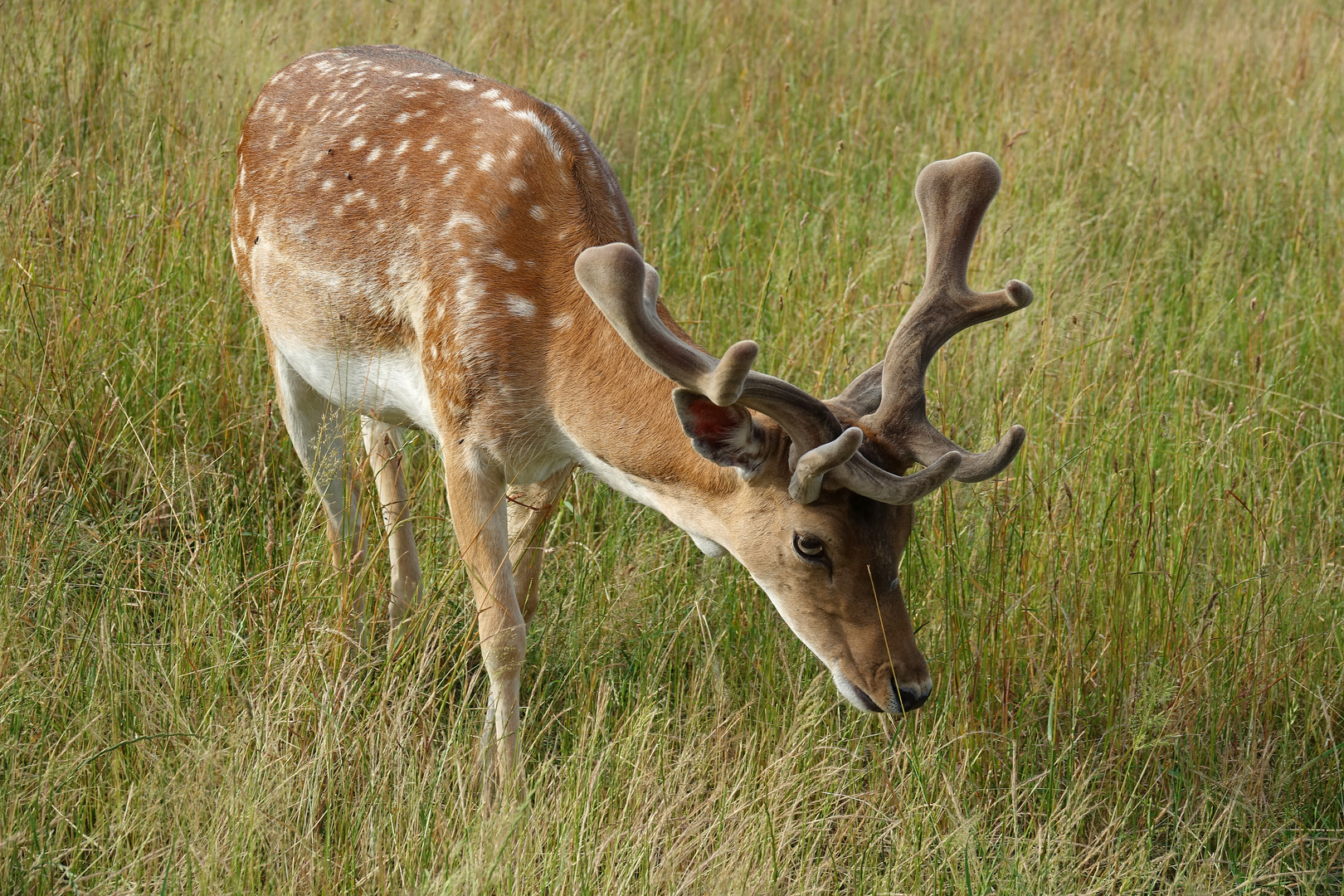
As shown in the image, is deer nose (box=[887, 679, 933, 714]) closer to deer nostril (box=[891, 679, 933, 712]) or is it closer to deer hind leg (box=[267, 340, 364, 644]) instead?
deer nostril (box=[891, 679, 933, 712])

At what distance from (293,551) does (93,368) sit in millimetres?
1238

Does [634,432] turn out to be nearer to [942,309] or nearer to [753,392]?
[753,392]

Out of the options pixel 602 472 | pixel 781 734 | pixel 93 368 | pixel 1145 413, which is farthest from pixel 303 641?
pixel 1145 413

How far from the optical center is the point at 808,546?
2.85m

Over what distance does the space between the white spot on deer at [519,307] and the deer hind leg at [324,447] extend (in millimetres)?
656

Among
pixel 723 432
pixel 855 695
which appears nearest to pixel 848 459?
pixel 723 432

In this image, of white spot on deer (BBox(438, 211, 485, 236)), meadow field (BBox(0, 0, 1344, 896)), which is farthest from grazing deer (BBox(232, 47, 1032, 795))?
meadow field (BBox(0, 0, 1344, 896))

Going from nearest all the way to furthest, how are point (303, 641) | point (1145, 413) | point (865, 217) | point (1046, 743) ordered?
point (303, 641) → point (1046, 743) → point (1145, 413) → point (865, 217)

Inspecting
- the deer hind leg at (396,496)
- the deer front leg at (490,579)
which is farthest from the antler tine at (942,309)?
the deer hind leg at (396,496)

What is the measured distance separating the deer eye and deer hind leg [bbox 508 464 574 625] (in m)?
0.96

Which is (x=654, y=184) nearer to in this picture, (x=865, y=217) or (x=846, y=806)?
(x=865, y=217)

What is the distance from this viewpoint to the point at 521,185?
10.8 feet

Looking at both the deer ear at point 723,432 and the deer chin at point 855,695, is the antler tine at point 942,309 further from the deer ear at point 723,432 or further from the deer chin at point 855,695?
the deer chin at point 855,695

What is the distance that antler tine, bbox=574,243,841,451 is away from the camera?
2559 millimetres
